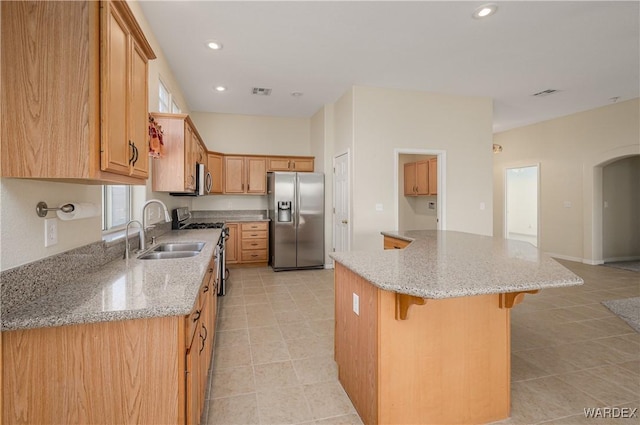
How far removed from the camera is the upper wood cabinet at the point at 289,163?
6.17 meters

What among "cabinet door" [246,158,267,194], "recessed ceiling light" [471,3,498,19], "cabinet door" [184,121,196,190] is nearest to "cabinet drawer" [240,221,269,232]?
"cabinet door" [246,158,267,194]

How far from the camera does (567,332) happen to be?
2973 mm

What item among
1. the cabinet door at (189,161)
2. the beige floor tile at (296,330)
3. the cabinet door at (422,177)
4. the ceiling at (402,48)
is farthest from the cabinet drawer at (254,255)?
the cabinet door at (422,177)

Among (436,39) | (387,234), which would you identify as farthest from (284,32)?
(387,234)

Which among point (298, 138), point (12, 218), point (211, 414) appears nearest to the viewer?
point (12, 218)

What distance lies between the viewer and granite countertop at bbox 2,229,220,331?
112 cm

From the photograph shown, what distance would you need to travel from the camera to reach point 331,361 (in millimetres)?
2461

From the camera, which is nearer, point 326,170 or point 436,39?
point 436,39

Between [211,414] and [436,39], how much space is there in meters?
3.91

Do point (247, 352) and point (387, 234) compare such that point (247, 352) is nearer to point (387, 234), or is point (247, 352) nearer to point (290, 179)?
point (387, 234)

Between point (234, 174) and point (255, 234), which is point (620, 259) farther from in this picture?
point (234, 174)

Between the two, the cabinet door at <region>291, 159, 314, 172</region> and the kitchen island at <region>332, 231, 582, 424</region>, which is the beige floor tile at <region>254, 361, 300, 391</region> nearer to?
the kitchen island at <region>332, 231, 582, 424</region>

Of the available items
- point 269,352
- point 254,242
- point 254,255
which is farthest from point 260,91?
point 269,352

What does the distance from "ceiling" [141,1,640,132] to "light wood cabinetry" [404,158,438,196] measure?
1.61 meters
